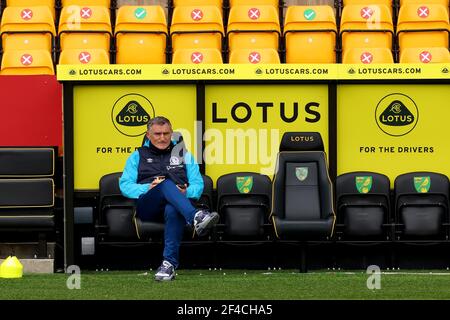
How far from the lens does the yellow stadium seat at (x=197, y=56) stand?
543 inches

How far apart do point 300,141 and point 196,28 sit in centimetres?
346

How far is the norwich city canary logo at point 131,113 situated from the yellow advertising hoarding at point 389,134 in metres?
1.94

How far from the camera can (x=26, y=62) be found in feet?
46.1

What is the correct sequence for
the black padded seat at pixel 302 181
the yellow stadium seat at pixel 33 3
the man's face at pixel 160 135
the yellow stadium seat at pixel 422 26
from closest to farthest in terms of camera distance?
the man's face at pixel 160 135
the black padded seat at pixel 302 181
the yellow stadium seat at pixel 422 26
the yellow stadium seat at pixel 33 3

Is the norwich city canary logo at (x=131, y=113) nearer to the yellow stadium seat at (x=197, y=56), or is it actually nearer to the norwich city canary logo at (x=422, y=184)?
the yellow stadium seat at (x=197, y=56)

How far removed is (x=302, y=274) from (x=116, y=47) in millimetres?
4808

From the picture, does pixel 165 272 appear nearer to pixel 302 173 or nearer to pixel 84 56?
pixel 302 173

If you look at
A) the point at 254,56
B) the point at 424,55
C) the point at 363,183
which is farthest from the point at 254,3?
the point at 363,183

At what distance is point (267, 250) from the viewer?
40.0ft

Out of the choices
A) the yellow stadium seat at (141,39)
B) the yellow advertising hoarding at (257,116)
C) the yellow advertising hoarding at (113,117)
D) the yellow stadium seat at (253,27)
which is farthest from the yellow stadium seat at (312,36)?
the yellow advertising hoarding at (113,117)

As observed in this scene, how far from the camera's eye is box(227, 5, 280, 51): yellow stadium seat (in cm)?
1435

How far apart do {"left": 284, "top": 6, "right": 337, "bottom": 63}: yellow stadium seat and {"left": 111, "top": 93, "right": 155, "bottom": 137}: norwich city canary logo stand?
8.83ft

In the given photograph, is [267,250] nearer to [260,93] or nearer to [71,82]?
[260,93]
